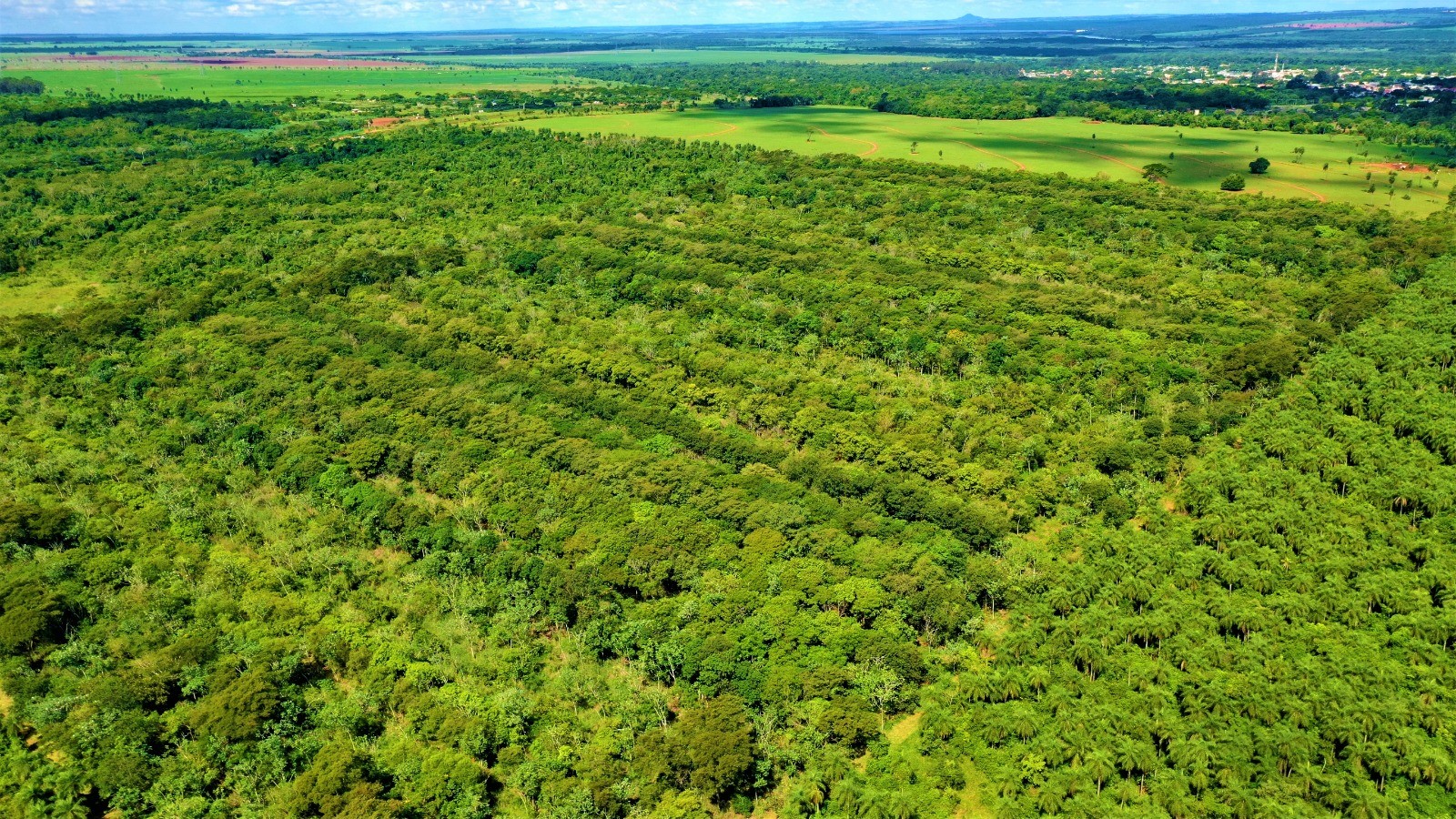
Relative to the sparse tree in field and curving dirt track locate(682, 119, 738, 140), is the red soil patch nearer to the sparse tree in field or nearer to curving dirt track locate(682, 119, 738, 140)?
the sparse tree in field

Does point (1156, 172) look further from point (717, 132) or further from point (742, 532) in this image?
point (742, 532)

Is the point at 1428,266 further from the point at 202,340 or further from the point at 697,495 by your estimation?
the point at 202,340

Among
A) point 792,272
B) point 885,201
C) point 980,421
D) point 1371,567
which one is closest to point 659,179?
point 885,201

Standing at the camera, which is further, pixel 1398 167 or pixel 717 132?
pixel 717 132

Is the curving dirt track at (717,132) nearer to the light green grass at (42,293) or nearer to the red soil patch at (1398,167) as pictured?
the light green grass at (42,293)

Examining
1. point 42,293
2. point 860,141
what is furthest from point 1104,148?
point 42,293

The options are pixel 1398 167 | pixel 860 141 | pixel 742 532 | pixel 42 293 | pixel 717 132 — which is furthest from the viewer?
pixel 717 132
